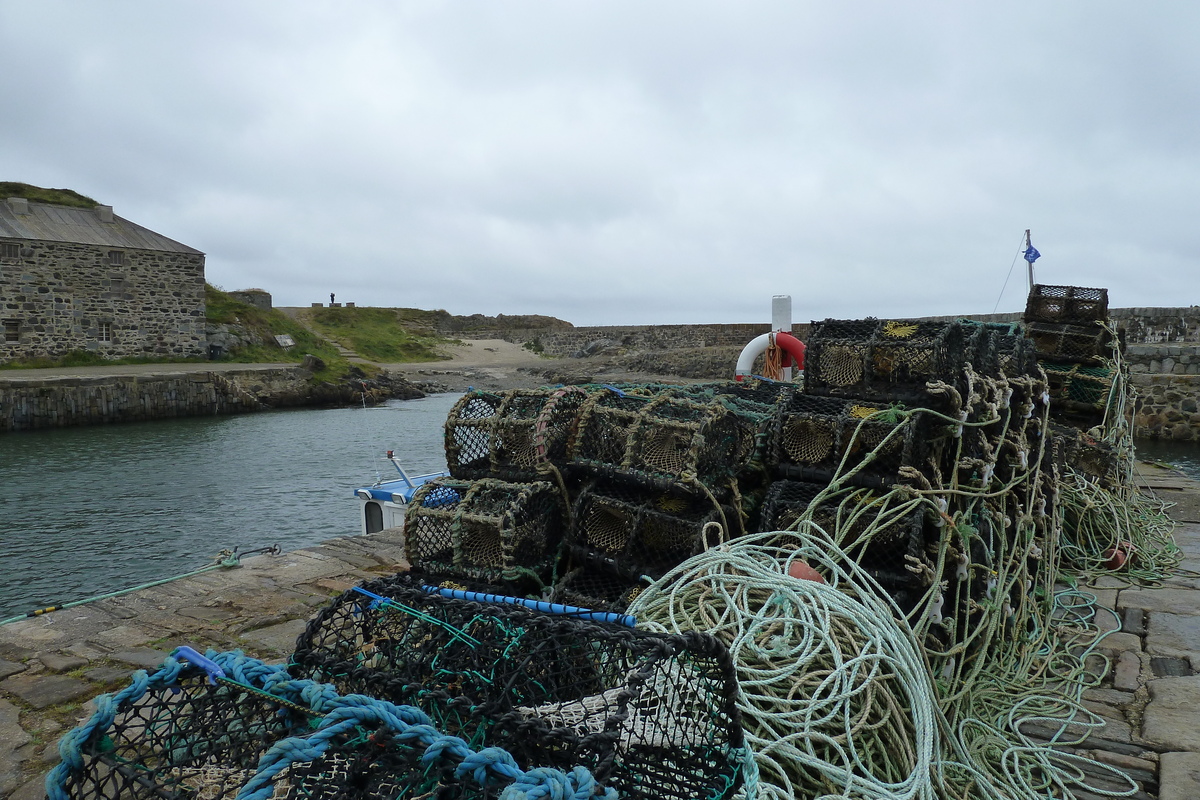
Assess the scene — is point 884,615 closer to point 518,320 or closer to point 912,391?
point 912,391

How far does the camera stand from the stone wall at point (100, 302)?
2503cm

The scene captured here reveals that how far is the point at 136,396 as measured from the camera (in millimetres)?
23328

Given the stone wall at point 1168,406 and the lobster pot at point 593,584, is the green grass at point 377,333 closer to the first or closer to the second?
the stone wall at point 1168,406

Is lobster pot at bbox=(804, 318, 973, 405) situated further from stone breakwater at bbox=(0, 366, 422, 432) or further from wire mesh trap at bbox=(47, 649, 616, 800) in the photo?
stone breakwater at bbox=(0, 366, 422, 432)

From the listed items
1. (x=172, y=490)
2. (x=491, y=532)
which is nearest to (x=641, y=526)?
(x=491, y=532)

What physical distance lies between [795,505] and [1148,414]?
1915 centimetres

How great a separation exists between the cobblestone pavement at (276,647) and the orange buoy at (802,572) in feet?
4.05

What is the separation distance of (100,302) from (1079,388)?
29279 mm

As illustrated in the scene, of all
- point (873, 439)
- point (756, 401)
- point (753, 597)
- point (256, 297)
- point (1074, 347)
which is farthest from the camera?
point (256, 297)

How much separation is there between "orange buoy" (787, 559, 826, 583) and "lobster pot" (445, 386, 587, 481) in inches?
58.4

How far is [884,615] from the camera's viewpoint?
9.34 feet

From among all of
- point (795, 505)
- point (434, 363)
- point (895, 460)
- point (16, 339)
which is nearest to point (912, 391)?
point (895, 460)

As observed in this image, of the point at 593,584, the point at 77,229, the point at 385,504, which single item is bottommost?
the point at 385,504

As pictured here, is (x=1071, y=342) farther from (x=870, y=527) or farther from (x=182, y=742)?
(x=182, y=742)
